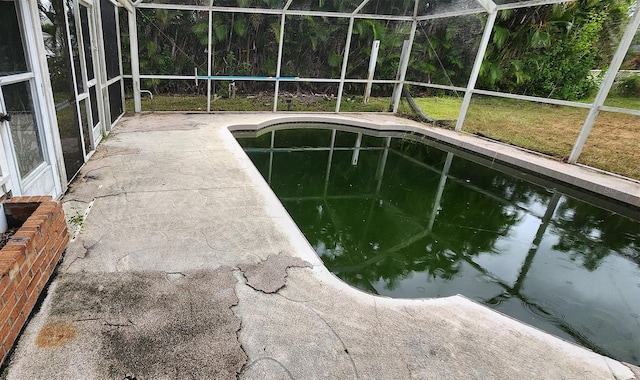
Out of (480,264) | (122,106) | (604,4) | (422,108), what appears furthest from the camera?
(422,108)

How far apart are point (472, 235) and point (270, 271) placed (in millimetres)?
2346

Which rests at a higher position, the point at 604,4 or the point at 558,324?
the point at 604,4

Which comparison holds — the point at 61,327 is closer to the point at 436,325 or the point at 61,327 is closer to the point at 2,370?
the point at 2,370

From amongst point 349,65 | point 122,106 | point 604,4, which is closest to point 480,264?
point 122,106

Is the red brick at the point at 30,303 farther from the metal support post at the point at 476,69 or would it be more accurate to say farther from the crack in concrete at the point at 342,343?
the metal support post at the point at 476,69

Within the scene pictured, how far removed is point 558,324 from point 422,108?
6.66 m

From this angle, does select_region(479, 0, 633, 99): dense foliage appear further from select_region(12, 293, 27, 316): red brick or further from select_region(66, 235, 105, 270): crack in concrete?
select_region(12, 293, 27, 316): red brick

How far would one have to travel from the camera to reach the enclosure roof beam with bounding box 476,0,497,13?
5.99 meters

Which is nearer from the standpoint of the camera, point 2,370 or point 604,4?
point 2,370

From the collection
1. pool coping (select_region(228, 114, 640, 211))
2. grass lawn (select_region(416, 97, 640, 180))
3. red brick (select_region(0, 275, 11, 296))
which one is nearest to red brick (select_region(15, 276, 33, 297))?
red brick (select_region(0, 275, 11, 296))

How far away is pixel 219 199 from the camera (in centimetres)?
307

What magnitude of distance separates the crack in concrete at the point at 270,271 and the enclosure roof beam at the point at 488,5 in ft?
20.4

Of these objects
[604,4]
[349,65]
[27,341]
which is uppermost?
[604,4]

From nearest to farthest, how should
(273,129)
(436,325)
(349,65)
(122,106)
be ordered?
(436,325), (122,106), (273,129), (349,65)
